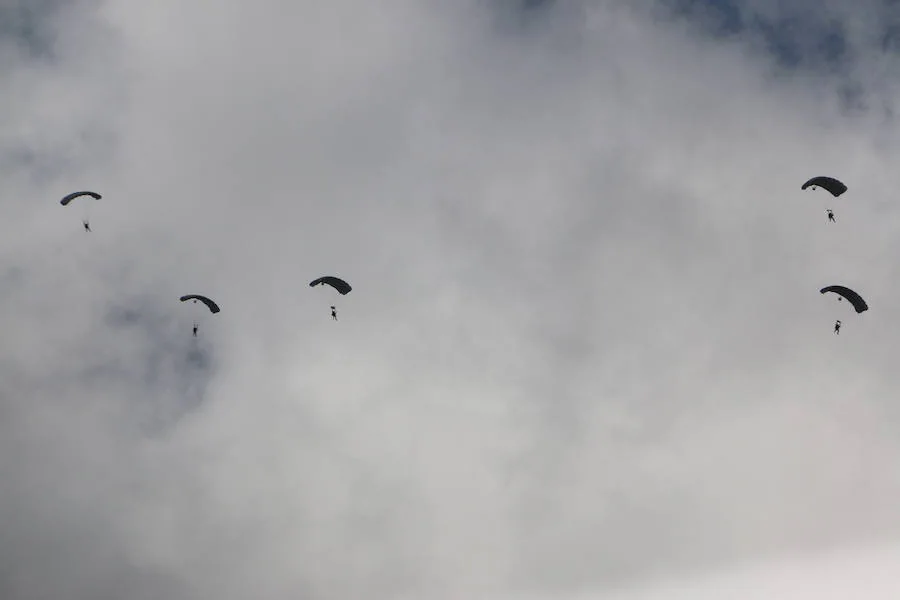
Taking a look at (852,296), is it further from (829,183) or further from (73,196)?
(73,196)

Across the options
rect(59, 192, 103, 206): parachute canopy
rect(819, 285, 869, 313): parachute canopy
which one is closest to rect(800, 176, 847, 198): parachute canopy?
rect(819, 285, 869, 313): parachute canopy

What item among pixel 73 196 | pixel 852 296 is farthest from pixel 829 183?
pixel 73 196

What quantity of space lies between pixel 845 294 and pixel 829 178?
41.7ft

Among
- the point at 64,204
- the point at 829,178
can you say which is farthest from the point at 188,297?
the point at 829,178

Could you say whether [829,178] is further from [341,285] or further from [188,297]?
[188,297]

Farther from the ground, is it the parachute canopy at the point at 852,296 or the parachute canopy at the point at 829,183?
the parachute canopy at the point at 829,183

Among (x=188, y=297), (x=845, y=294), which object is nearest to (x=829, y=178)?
(x=845, y=294)

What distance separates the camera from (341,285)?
13125 cm

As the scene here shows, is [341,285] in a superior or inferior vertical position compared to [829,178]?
inferior

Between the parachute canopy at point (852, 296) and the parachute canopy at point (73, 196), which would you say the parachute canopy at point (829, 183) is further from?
the parachute canopy at point (73, 196)

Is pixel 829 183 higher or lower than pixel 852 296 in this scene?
higher

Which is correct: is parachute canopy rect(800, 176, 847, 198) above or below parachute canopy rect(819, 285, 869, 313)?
above

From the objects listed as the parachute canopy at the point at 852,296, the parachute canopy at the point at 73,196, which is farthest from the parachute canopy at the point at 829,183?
the parachute canopy at the point at 73,196

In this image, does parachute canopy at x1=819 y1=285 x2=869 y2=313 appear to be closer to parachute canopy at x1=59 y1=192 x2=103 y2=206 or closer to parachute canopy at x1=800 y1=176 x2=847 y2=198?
parachute canopy at x1=800 y1=176 x2=847 y2=198
